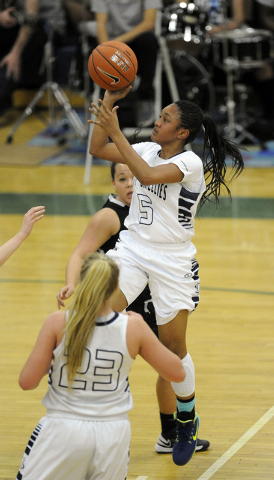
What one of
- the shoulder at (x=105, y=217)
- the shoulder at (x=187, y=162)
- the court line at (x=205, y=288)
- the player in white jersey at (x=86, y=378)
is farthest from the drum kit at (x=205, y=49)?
the player in white jersey at (x=86, y=378)

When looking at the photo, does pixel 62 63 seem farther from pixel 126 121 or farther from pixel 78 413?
pixel 78 413

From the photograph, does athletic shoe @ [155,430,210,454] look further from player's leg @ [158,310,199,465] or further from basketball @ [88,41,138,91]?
basketball @ [88,41,138,91]

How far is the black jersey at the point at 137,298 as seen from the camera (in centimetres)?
376

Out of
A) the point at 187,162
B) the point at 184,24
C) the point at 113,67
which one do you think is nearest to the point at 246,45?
the point at 184,24

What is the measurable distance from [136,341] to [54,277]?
3.53m

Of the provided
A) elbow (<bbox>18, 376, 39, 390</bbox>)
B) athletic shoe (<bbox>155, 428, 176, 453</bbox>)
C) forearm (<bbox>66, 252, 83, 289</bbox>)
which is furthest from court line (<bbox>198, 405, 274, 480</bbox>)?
elbow (<bbox>18, 376, 39, 390</bbox>)

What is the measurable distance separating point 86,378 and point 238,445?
1.35 metres

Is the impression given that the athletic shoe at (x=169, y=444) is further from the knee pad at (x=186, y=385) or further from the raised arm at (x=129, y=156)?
the raised arm at (x=129, y=156)

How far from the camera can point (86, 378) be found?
2.70 metres

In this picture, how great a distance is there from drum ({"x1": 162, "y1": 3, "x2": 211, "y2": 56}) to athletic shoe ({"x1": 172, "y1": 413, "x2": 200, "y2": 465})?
6.44 meters

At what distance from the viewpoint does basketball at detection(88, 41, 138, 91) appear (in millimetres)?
3785

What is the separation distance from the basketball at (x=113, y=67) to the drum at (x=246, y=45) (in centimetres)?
586

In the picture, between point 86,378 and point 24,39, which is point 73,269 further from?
point 24,39

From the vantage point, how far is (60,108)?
475 inches
